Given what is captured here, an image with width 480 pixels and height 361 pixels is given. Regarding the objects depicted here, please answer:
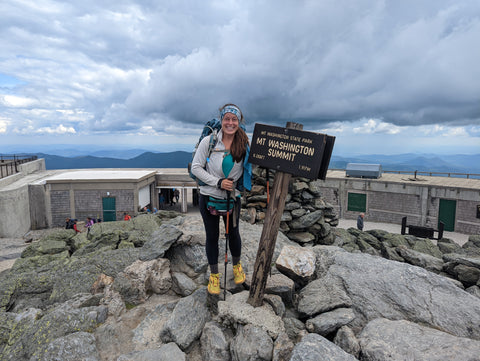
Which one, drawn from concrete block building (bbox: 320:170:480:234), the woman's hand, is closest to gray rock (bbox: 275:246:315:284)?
the woman's hand

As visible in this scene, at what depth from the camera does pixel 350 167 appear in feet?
98.5

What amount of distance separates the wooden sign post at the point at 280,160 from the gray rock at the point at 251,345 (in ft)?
1.66

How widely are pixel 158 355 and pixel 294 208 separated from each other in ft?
23.3

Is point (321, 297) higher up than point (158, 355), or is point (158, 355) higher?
point (321, 297)

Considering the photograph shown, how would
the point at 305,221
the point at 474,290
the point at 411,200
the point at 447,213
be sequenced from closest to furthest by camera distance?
the point at 474,290 → the point at 305,221 → the point at 447,213 → the point at 411,200

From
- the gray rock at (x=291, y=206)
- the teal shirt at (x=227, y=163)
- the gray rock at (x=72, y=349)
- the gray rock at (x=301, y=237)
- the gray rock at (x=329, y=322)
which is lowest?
the gray rock at (x=301, y=237)

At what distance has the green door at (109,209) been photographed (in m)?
24.1

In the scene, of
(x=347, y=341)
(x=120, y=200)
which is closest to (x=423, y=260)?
(x=347, y=341)

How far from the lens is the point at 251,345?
3.77 meters

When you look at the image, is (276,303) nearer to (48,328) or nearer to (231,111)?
(231,111)

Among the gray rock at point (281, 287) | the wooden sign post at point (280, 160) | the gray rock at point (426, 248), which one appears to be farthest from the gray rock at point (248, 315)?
the gray rock at point (426, 248)

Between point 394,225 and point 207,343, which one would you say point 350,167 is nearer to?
point 394,225

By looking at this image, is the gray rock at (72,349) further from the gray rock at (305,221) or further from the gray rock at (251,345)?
the gray rock at (305,221)

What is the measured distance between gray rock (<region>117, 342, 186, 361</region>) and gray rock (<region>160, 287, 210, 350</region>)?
18cm
